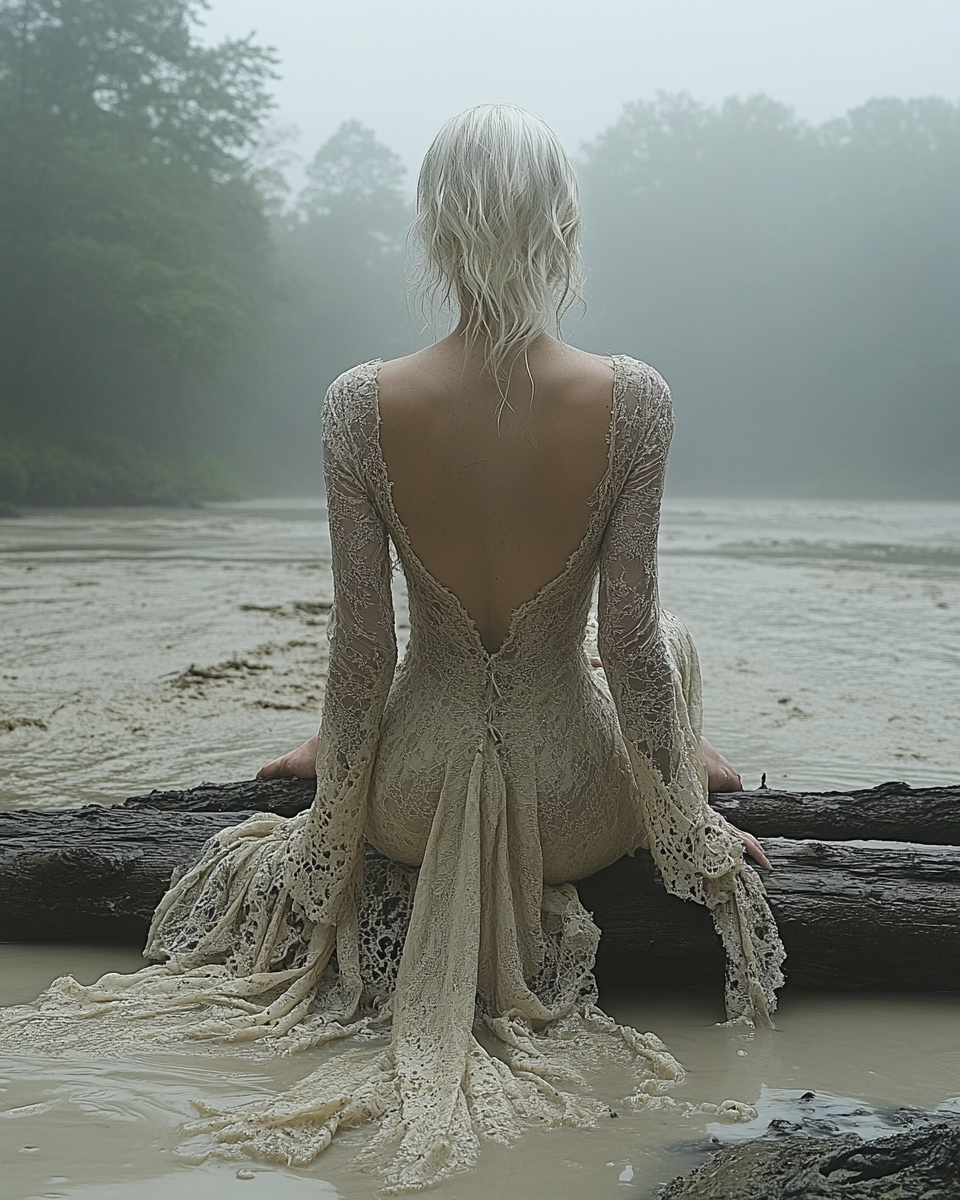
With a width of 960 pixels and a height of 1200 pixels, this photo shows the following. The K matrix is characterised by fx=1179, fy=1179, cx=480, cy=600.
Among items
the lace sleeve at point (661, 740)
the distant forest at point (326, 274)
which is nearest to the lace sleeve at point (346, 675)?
the lace sleeve at point (661, 740)

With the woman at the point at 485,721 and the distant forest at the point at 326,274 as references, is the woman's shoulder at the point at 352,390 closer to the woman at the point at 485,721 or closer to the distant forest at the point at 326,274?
the woman at the point at 485,721

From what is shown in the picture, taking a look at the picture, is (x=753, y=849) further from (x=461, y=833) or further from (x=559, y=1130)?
(x=559, y=1130)

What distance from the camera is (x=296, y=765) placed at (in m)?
2.81

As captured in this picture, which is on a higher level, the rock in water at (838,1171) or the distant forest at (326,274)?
the distant forest at (326,274)

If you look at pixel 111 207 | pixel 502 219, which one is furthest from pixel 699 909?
pixel 111 207

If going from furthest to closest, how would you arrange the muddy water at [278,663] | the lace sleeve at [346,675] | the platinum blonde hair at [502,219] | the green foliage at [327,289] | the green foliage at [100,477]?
the green foliage at [327,289]
the green foliage at [100,477]
the muddy water at [278,663]
the lace sleeve at [346,675]
the platinum blonde hair at [502,219]

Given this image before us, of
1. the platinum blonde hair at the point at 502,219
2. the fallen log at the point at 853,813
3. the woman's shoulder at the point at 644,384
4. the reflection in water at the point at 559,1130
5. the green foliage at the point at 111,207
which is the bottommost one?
the reflection in water at the point at 559,1130

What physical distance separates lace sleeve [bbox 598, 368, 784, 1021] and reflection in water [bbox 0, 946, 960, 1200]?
15cm

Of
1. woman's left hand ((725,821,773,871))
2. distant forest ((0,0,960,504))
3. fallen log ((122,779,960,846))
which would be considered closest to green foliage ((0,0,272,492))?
distant forest ((0,0,960,504))

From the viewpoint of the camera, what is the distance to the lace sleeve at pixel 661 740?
2.06m

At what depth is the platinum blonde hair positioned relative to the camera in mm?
1989

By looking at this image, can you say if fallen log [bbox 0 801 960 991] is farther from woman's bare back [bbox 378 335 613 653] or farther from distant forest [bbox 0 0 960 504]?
distant forest [bbox 0 0 960 504]

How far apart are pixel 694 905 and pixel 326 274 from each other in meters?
61.2

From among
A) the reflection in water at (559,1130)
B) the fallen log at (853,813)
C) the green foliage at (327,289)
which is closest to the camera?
the reflection in water at (559,1130)
